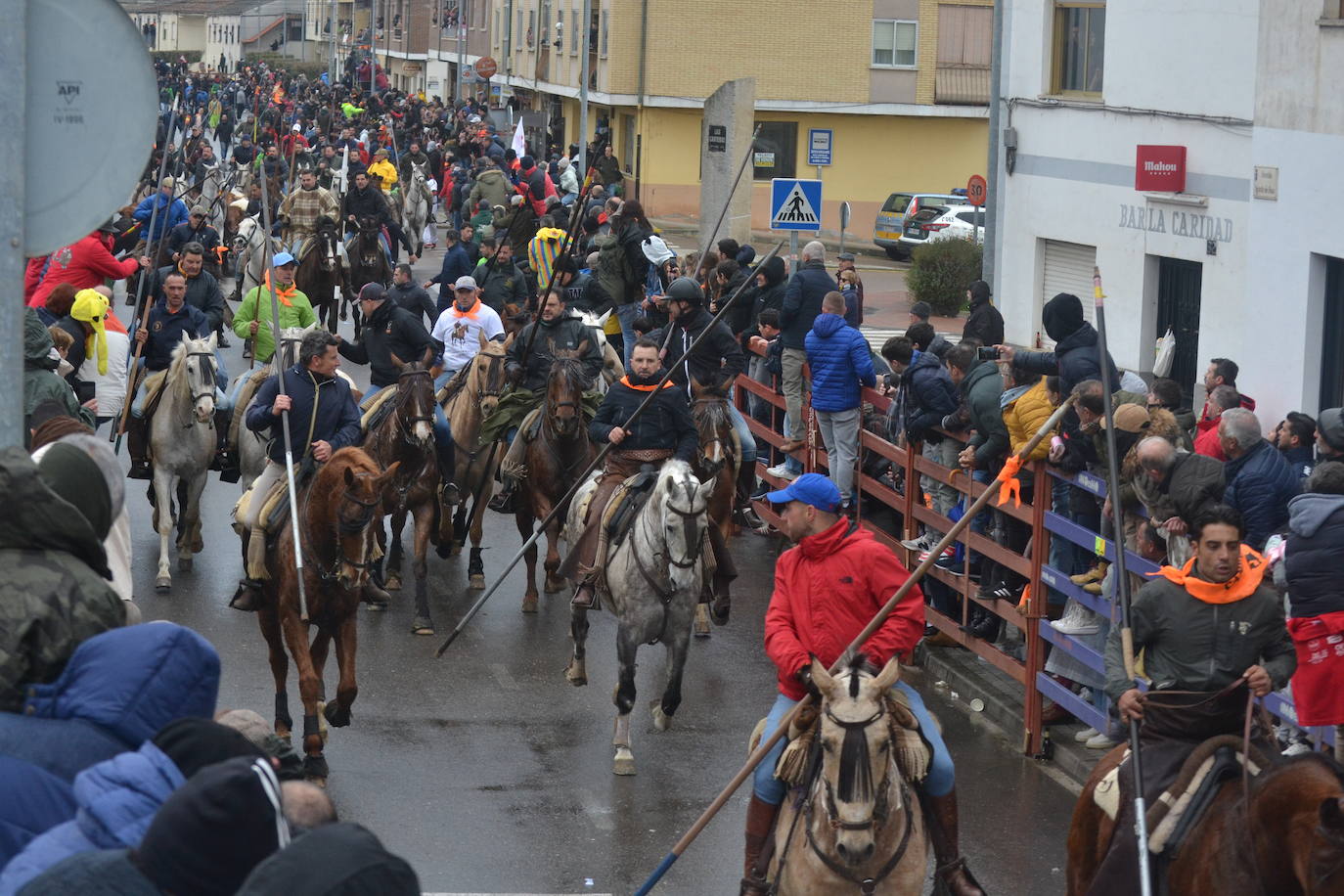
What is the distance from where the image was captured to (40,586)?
4.27 metres

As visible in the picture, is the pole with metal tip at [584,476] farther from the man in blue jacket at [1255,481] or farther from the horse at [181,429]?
the man in blue jacket at [1255,481]

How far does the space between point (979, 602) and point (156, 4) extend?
536 ft

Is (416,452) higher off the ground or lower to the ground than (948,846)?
higher

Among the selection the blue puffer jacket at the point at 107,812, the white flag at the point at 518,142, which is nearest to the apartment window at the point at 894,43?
the white flag at the point at 518,142

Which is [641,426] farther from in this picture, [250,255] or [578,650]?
[250,255]

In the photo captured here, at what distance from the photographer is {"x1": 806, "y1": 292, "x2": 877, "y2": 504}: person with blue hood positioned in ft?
49.4

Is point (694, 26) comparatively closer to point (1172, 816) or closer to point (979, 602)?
point (979, 602)

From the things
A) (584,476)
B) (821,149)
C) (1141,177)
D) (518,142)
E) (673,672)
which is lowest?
(673,672)

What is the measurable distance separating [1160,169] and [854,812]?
636 inches

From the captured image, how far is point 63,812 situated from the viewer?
3840 millimetres

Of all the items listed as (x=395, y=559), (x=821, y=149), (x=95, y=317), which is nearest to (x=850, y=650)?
(x=395, y=559)

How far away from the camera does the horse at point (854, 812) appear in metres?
6.76

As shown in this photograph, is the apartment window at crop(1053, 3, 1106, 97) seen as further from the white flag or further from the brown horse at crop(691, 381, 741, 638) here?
the white flag

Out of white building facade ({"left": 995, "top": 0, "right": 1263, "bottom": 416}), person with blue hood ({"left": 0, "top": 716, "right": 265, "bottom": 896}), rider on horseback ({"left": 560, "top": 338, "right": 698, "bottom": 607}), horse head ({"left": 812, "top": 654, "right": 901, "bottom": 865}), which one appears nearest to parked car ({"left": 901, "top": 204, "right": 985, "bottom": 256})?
white building facade ({"left": 995, "top": 0, "right": 1263, "bottom": 416})
